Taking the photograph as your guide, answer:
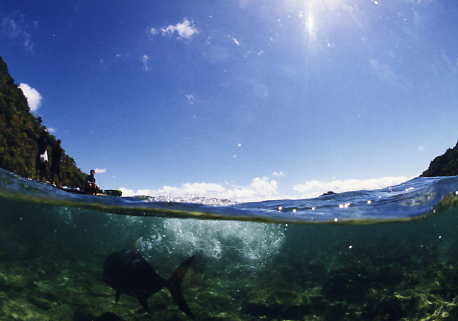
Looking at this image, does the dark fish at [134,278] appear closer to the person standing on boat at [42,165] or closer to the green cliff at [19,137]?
the person standing on boat at [42,165]

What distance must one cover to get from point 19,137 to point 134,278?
4180cm

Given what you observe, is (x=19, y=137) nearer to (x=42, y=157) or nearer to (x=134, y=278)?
(x=42, y=157)

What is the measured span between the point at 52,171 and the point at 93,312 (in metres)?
8.47

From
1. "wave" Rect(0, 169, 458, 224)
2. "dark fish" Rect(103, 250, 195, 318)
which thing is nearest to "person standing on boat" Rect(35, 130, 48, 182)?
"wave" Rect(0, 169, 458, 224)

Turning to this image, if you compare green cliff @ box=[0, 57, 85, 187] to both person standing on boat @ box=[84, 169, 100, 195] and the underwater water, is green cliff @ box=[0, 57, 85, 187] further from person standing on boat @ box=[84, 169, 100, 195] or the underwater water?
person standing on boat @ box=[84, 169, 100, 195]

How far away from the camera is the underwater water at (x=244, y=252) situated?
38.0ft

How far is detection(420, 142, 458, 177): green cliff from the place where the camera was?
40969mm

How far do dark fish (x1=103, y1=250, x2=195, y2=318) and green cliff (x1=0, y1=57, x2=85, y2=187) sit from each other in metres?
31.0

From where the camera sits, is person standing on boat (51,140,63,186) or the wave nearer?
the wave

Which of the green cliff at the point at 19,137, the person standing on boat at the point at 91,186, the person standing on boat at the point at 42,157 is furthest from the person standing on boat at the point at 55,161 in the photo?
the green cliff at the point at 19,137

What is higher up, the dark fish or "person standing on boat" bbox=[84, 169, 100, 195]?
"person standing on boat" bbox=[84, 169, 100, 195]

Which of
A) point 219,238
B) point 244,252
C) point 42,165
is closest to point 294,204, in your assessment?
point 219,238

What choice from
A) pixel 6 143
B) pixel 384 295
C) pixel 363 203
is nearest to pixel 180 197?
pixel 363 203

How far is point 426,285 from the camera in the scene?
12883 mm
